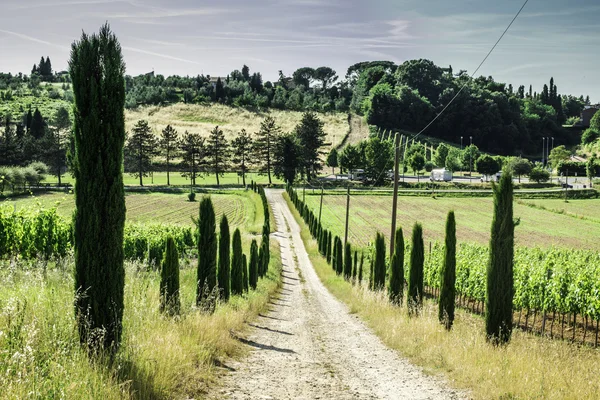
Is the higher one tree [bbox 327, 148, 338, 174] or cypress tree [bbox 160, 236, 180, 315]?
tree [bbox 327, 148, 338, 174]

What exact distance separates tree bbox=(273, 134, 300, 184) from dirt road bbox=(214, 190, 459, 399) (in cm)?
7160

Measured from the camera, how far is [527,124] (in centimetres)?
13438

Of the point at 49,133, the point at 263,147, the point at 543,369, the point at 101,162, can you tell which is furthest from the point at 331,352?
the point at 49,133

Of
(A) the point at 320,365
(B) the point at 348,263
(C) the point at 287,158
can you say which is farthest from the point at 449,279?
(C) the point at 287,158

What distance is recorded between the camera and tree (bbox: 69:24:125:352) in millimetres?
6352

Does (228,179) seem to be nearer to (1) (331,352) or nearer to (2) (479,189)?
(2) (479,189)

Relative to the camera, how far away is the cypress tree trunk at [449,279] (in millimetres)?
12953

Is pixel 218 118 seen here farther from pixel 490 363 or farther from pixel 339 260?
pixel 490 363

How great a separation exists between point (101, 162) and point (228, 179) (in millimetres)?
90728

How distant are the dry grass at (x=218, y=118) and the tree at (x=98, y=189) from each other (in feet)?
394

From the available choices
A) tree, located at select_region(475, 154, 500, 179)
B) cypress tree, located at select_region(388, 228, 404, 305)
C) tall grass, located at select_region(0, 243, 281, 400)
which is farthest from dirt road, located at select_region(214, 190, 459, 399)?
tree, located at select_region(475, 154, 500, 179)

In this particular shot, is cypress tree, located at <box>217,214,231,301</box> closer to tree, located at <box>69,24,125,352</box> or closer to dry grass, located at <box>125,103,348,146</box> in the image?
tree, located at <box>69,24,125,352</box>

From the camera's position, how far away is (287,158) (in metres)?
87.7

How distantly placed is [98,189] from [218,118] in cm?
13731
